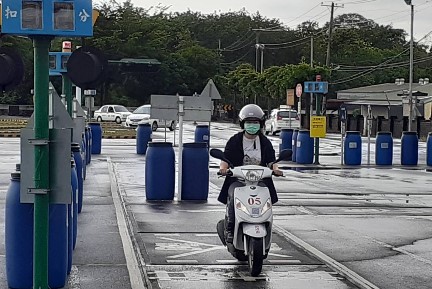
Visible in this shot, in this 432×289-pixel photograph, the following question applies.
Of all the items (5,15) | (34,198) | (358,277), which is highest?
(5,15)

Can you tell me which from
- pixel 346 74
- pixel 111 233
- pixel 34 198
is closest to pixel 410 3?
pixel 346 74

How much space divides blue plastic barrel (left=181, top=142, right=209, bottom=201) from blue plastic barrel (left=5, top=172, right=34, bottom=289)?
7.52 m

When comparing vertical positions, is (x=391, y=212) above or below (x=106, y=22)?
below

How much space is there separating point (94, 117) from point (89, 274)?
186ft

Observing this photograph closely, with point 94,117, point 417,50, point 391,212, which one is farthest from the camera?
point 417,50

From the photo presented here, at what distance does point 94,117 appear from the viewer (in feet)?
213

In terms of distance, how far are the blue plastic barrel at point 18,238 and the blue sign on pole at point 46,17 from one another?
1.84 m

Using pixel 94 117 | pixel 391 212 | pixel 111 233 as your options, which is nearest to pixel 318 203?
pixel 391 212

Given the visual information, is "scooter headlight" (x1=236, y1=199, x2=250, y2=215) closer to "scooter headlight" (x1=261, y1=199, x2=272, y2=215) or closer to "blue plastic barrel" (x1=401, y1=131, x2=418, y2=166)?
"scooter headlight" (x1=261, y1=199, x2=272, y2=215)

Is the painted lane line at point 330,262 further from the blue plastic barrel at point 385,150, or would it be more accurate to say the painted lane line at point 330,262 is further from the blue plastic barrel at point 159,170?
the blue plastic barrel at point 385,150

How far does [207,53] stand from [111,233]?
77.2 m

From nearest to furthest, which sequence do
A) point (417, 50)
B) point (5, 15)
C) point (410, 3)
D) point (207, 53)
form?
1. point (5, 15)
2. point (410, 3)
3. point (207, 53)
4. point (417, 50)

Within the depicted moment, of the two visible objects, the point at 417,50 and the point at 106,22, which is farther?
the point at 417,50

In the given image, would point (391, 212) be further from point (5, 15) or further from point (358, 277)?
point (5, 15)
